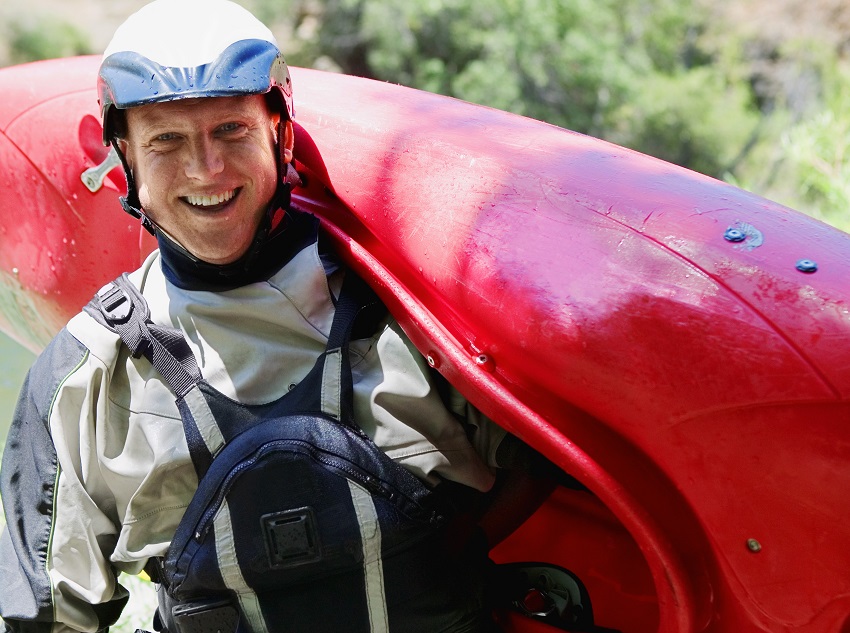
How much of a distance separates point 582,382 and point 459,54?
903 cm

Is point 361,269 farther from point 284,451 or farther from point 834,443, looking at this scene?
point 834,443

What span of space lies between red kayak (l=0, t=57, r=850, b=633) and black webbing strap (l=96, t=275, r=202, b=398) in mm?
357

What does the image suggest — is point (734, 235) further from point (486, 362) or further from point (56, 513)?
point (56, 513)

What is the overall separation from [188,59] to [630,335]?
3.03 ft

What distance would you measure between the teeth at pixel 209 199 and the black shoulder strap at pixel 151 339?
0.21 meters

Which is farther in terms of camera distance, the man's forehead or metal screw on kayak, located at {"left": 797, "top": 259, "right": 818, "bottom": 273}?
the man's forehead

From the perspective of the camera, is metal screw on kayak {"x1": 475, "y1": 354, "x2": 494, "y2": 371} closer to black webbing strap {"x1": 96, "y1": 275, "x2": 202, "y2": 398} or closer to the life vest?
the life vest

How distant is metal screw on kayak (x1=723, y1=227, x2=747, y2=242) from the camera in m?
1.49

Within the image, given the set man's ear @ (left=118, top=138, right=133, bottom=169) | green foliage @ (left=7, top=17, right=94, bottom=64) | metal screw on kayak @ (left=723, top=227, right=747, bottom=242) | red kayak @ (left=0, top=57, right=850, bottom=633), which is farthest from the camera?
green foliage @ (left=7, top=17, right=94, bottom=64)

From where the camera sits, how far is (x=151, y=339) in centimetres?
179

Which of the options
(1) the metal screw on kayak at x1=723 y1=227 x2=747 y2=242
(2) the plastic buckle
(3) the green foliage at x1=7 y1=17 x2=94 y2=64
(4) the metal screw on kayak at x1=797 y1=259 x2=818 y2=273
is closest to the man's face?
(2) the plastic buckle

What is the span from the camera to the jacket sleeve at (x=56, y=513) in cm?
178

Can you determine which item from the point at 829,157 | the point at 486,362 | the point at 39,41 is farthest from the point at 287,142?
the point at 39,41

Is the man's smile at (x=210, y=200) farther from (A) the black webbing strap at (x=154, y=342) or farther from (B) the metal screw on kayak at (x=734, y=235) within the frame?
(B) the metal screw on kayak at (x=734, y=235)
